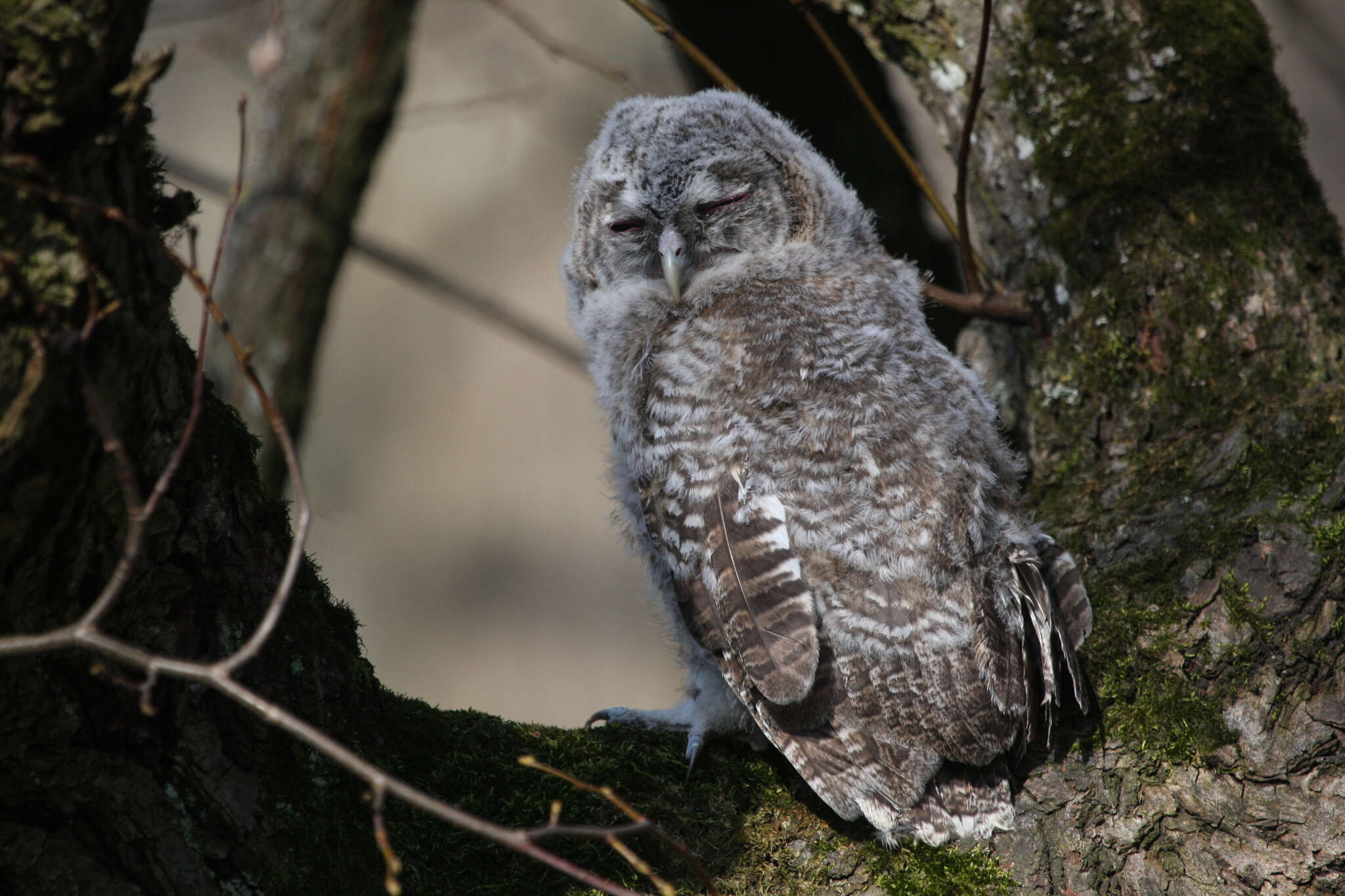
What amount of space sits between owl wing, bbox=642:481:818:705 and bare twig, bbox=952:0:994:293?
0.96 m

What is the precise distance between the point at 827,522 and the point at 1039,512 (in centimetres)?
75

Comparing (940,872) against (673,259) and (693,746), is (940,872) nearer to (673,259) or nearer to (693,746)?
(693,746)

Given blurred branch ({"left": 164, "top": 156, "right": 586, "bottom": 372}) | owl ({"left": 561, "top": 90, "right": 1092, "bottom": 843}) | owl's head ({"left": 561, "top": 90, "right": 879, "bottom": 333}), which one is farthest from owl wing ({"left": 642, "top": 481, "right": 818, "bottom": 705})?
blurred branch ({"left": 164, "top": 156, "right": 586, "bottom": 372})

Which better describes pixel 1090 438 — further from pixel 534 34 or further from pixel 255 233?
pixel 255 233

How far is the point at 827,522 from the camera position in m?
2.08

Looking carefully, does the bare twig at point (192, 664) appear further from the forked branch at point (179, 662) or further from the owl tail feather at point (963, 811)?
the owl tail feather at point (963, 811)

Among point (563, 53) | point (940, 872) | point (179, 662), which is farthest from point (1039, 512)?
point (563, 53)

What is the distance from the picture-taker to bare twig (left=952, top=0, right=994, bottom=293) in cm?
236

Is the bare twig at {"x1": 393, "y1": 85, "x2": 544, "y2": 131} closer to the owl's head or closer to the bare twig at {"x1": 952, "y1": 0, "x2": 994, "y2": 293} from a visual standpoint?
the owl's head

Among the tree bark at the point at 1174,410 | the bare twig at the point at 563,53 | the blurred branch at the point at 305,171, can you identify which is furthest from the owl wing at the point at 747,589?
the blurred branch at the point at 305,171

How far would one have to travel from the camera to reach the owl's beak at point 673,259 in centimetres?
254

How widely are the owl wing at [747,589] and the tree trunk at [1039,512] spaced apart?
0.24m

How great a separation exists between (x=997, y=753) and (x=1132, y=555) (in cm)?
58

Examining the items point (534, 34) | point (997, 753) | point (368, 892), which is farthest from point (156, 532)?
point (534, 34)
